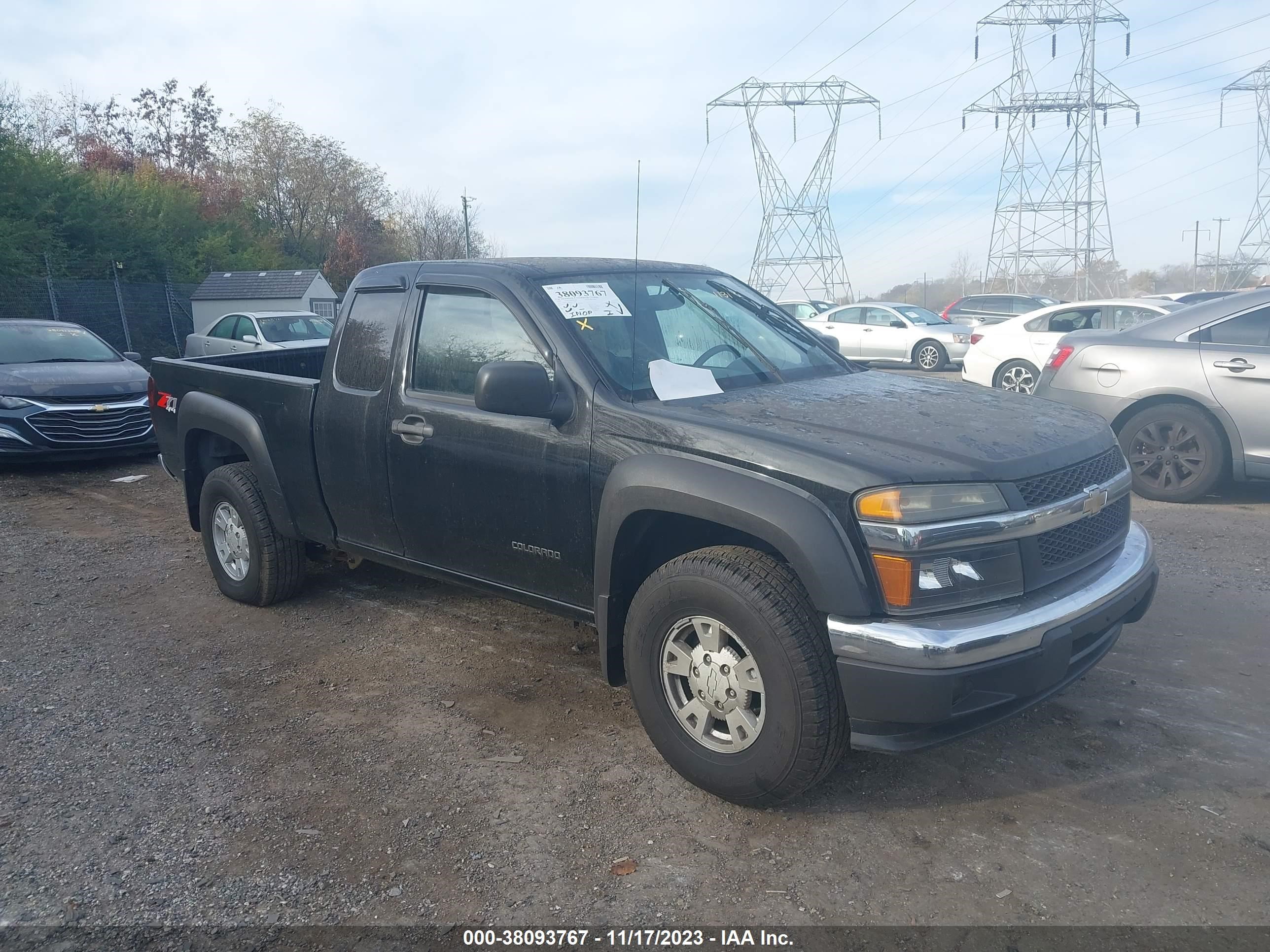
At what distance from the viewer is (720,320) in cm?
428

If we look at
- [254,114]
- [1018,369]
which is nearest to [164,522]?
[1018,369]

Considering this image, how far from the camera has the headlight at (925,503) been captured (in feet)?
9.21

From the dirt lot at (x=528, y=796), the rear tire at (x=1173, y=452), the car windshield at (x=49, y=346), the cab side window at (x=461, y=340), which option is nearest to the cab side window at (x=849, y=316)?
the rear tire at (x=1173, y=452)

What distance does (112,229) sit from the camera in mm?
27984

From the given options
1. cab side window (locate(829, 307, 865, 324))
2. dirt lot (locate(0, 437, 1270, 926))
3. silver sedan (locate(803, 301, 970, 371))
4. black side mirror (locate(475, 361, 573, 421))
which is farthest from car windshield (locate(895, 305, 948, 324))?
black side mirror (locate(475, 361, 573, 421))

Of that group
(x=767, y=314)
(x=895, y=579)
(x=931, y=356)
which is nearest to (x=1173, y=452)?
(x=767, y=314)

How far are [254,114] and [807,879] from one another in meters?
53.5

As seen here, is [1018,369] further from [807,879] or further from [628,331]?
[807,879]

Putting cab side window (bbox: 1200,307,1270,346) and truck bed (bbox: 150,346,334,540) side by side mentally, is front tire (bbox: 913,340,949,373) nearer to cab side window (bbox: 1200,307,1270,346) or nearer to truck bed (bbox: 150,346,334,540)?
cab side window (bbox: 1200,307,1270,346)

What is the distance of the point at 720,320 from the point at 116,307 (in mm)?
26296

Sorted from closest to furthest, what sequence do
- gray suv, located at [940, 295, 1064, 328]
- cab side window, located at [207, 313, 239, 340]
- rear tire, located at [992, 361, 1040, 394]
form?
rear tire, located at [992, 361, 1040, 394]
cab side window, located at [207, 313, 239, 340]
gray suv, located at [940, 295, 1064, 328]

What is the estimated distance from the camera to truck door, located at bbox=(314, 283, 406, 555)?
432cm

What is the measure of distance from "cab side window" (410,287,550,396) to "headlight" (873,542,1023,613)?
5.55 feet

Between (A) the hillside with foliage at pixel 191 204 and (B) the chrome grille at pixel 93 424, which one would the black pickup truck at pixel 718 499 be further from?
(A) the hillside with foliage at pixel 191 204
